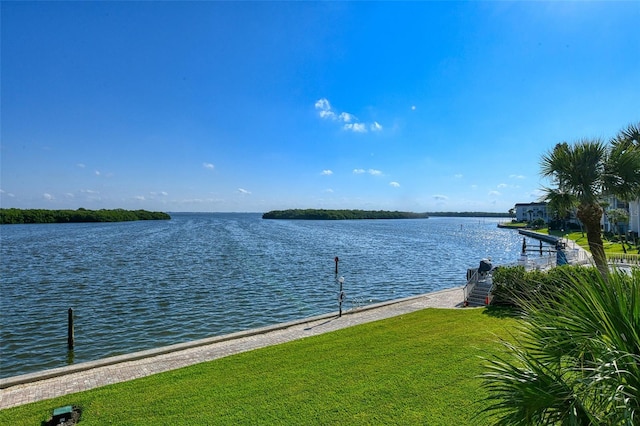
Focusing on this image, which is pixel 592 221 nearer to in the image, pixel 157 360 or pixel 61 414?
pixel 157 360

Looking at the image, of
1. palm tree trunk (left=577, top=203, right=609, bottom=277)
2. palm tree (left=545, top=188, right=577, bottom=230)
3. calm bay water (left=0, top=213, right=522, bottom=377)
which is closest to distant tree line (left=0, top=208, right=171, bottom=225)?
calm bay water (left=0, top=213, right=522, bottom=377)

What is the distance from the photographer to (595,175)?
1297 cm

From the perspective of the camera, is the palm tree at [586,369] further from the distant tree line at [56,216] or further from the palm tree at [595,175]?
the distant tree line at [56,216]

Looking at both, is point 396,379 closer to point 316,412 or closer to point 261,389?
point 316,412

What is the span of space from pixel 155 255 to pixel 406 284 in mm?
27362

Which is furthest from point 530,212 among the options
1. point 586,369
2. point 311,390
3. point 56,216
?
point 56,216

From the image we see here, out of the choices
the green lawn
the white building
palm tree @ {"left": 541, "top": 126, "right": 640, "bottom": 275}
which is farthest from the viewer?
the white building

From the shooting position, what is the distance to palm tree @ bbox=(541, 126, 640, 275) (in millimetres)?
12664

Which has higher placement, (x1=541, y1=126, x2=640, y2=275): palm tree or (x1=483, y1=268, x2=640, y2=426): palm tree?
(x1=541, y1=126, x2=640, y2=275): palm tree

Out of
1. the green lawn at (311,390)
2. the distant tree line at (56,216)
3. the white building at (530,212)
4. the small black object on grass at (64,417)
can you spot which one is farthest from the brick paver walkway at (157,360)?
the distant tree line at (56,216)

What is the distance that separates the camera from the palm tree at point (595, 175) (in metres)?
12.7

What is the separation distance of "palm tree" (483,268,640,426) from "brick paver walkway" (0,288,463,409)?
8.91 metres

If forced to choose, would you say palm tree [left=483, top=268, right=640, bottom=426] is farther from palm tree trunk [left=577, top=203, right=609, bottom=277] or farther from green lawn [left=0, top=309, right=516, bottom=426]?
palm tree trunk [left=577, top=203, right=609, bottom=277]

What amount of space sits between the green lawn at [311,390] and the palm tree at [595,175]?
6.37 meters
